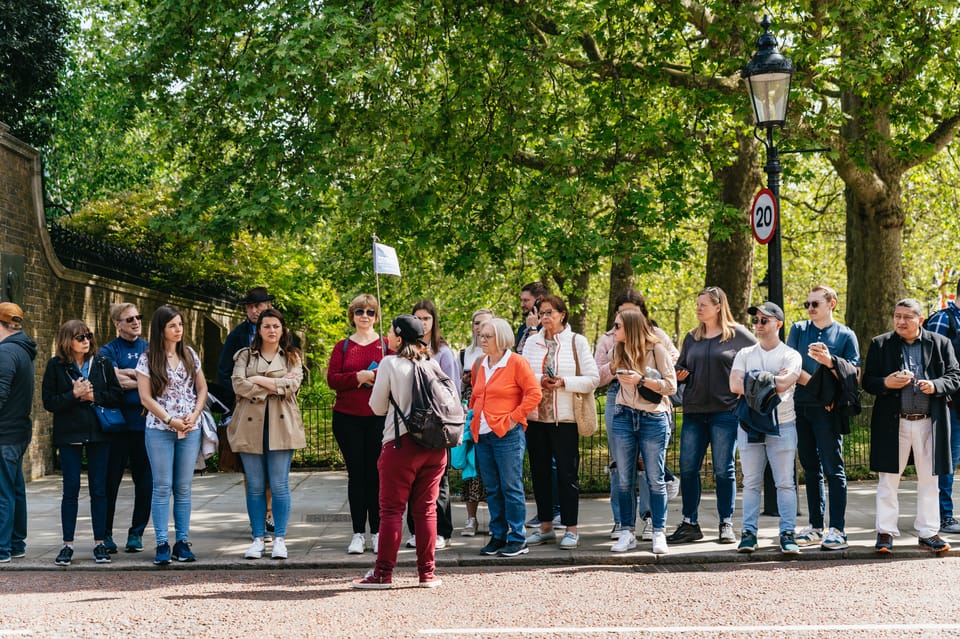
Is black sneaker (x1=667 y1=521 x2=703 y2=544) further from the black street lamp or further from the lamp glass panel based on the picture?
the lamp glass panel

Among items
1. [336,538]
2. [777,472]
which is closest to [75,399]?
[336,538]

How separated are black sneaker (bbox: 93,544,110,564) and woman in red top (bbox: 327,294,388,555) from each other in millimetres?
1929

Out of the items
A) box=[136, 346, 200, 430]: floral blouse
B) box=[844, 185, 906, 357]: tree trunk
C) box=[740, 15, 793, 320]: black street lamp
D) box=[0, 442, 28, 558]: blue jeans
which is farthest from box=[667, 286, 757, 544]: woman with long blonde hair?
box=[844, 185, 906, 357]: tree trunk

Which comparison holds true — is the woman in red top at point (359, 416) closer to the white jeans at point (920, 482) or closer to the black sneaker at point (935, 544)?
the white jeans at point (920, 482)

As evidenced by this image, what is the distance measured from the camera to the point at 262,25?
12.3 m

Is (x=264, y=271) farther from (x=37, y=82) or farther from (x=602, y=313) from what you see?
(x=602, y=313)

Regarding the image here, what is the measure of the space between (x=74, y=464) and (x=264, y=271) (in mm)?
13372

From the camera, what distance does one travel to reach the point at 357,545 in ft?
27.2

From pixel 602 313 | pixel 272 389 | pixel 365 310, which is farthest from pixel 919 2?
pixel 602 313

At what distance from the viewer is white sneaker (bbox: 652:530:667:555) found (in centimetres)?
805

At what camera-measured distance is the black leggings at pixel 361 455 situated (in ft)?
26.9

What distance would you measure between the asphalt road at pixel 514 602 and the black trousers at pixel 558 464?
2.67 feet

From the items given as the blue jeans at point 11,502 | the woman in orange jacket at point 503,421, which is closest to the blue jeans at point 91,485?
the blue jeans at point 11,502

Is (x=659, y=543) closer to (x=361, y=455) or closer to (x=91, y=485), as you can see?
(x=361, y=455)
